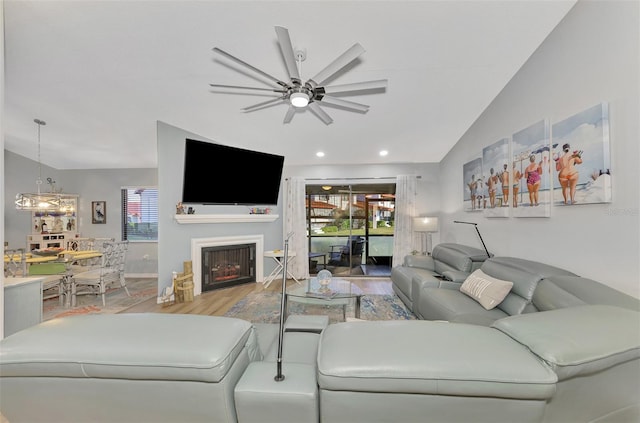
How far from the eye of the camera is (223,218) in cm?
452

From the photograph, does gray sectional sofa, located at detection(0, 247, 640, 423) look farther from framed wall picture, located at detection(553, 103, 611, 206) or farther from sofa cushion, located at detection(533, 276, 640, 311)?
framed wall picture, located at detection(553, 103, 611, 206)

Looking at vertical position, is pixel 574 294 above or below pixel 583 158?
below

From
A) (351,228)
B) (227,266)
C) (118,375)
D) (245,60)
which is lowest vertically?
(227,266)

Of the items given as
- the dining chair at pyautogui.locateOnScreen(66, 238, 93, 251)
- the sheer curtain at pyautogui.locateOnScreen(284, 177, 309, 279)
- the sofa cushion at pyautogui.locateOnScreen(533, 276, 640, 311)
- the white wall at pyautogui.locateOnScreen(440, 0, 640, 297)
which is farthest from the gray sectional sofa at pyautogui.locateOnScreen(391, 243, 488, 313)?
the dining chair at pyautogui.locateOnScreen(66, 238, 93, 251)

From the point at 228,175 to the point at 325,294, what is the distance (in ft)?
7.36

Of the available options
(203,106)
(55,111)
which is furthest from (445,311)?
(55,111)

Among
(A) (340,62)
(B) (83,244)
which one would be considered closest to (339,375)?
(A) (340,62)

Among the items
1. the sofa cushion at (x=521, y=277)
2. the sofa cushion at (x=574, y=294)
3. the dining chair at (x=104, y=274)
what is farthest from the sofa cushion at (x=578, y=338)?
the dining chair at (x=104, y=274)

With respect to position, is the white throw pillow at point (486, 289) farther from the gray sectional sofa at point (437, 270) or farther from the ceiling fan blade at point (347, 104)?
the ceiling fan blade at point (347, 104)

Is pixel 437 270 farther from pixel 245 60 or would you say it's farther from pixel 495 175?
pixel 245 60

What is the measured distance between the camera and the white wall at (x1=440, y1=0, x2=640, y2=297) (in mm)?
1670

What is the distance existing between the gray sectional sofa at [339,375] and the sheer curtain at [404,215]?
4.33 m

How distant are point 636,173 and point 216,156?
406 centimetres

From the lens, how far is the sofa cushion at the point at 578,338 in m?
0.72
